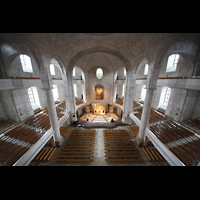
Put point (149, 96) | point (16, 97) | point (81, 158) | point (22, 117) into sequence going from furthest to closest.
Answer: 1. point (22, 117)
2. point (16, 97)
3. point (81, 158)
4. point (149, 96)

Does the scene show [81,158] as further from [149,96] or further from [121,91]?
[121,91]

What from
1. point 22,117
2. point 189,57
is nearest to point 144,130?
point 189,57

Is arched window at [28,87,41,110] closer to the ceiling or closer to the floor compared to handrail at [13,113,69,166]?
closer to the ceiling

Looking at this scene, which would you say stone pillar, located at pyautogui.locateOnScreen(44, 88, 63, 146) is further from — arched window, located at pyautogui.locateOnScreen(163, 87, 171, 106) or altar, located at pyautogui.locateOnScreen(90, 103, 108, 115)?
arched window, located at pyautogui.locateOnScreen(163, 87, 171, 106)

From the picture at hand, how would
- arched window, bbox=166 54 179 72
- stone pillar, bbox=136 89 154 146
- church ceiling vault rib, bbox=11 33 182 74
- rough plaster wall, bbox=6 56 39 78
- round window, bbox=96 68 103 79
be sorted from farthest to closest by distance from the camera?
round window, bbox=96 68 103 79, arched window, bbox=166 54 179 72, rough plaster wall, bbox=6 56 39 78, stone pillar, bbox=136 89 154 146, church ceiling vault rib, bbox=11 33 182 74

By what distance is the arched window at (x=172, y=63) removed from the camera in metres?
8.40

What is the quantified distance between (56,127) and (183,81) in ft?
40.0

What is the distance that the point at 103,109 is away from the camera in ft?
57.9

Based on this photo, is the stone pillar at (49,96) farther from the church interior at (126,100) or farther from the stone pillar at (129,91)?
the stone pillar at (129,91)

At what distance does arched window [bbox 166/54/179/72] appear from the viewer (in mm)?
8403

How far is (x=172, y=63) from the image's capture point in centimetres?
877

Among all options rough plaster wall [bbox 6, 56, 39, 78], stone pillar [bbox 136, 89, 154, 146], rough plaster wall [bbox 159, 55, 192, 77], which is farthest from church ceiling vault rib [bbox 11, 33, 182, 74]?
stone pillar [bbox 136, 89, 154, 146]

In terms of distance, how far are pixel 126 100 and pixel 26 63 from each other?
→ 13.4 meters

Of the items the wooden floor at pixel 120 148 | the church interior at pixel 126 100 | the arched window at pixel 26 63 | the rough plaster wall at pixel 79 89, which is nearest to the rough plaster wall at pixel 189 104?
the church interior at pixel 126 100
